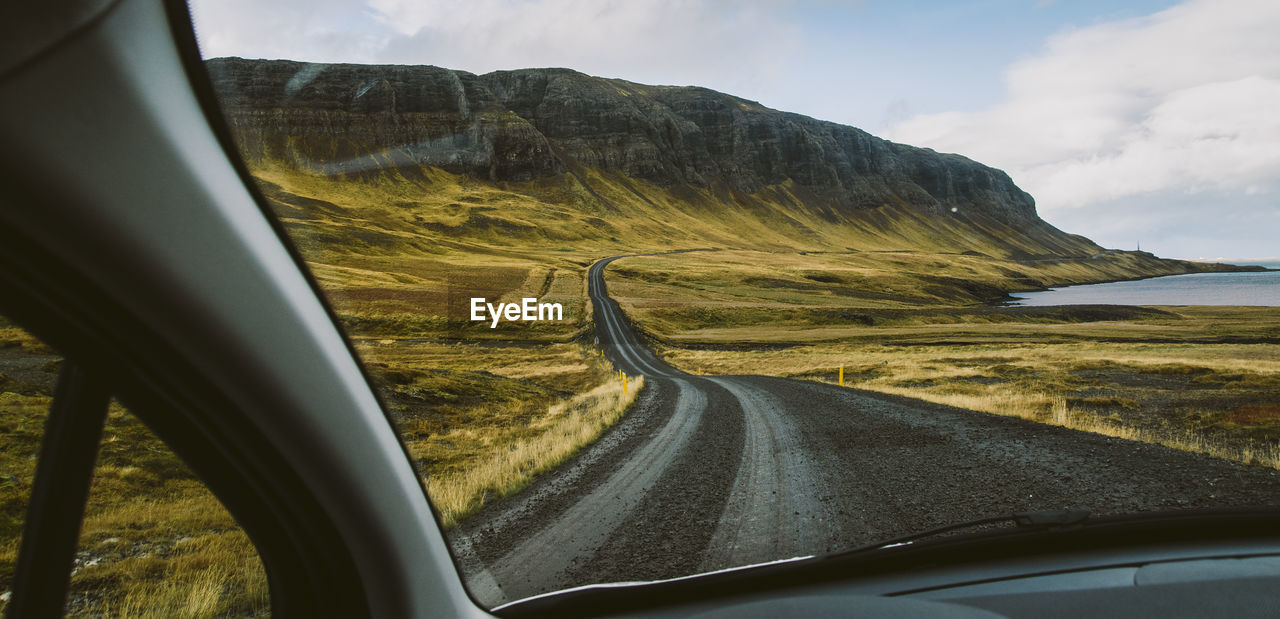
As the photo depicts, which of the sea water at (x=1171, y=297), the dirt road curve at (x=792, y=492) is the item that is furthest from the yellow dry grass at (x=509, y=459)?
the sea water at (x=1171, y=297)

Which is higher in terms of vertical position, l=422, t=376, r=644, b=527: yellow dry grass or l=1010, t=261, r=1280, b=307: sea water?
l=1010, t=261, r=1280, b=307: sea water

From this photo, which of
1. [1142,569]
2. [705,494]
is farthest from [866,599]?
[705,494]

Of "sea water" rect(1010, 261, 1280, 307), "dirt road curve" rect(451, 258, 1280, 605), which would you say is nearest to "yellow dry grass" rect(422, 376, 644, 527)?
"dirt road curve" rect(451, 258, 1280, 605)

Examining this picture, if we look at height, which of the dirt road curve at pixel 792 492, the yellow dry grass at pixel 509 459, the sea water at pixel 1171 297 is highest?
the sea water at pixel 1171 297

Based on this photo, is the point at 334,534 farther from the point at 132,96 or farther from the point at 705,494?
the point at 705,494

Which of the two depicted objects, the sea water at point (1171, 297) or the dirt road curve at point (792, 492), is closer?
the dirt road curve at point (792, 492)

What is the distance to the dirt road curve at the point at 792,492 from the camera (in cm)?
387

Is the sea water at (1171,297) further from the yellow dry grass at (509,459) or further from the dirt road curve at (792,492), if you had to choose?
the yellow dry grass at (509,459)

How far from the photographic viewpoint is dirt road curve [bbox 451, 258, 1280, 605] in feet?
12.7

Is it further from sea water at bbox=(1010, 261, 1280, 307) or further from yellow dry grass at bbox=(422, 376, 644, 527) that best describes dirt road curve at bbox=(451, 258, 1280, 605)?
sea water at bbox=(1010, 261, 1280, 307)

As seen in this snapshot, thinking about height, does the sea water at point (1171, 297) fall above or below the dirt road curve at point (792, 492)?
above

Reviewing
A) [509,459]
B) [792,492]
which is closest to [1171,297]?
[792,492]

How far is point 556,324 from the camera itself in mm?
46938

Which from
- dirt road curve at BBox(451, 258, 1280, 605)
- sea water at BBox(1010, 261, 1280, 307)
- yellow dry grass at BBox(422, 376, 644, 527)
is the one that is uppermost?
sea water at BBox(1010, 261, 1280, 307)
